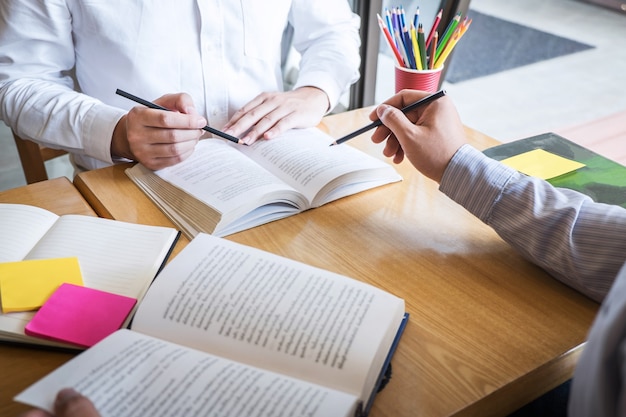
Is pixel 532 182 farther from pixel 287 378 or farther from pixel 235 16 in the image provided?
pixel 235 16

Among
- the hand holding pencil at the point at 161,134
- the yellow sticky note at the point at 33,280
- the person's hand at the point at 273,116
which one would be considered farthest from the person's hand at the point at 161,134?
the yellow sticky note at the point at 33,280

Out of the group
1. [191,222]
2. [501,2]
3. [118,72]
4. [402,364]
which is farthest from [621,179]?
[501,2]

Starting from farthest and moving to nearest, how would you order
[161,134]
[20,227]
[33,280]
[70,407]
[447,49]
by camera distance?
[447,49], [161,134], [20,227], [33,280], [70,407]

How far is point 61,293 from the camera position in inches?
28.3

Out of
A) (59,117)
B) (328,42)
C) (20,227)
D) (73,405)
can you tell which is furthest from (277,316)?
(328,42)

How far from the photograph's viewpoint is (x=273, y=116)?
1.16m

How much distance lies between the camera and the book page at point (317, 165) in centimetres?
97

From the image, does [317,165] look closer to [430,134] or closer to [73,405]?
[430,134]

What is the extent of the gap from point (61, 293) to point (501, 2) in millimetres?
5072

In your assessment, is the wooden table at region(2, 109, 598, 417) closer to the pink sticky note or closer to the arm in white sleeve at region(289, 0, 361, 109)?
the pink sticky note

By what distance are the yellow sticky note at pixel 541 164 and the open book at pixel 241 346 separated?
17.5 inches

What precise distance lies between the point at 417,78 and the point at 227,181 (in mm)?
476

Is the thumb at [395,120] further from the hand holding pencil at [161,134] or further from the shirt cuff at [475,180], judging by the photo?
the hand holding pencil at [161,134]

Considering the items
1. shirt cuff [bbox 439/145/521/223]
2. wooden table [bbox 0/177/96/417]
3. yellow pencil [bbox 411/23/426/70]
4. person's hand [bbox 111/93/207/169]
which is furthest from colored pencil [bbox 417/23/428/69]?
wooden table [bbox 0/177/96/417]
